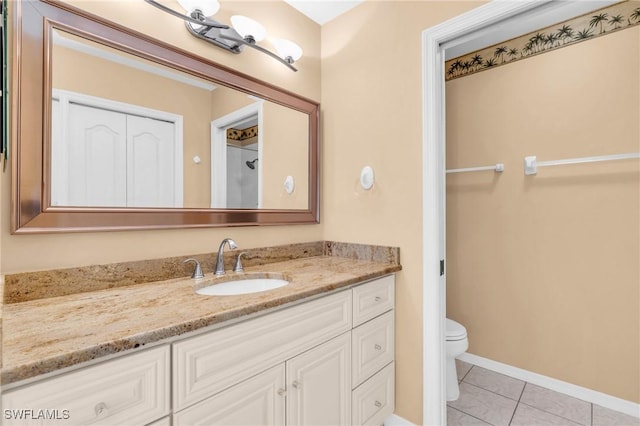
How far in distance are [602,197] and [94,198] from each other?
2602 mm

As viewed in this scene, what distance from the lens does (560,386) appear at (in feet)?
6.42

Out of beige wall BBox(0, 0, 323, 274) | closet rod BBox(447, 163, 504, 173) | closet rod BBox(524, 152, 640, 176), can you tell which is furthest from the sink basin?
closet rod BBox(524, 152, 640, 176)

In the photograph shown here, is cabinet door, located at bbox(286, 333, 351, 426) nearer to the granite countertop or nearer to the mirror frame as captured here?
the granite countertop

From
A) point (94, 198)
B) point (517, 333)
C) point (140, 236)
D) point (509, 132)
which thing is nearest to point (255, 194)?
point (140, 236)

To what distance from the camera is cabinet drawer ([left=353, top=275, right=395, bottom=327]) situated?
136cm

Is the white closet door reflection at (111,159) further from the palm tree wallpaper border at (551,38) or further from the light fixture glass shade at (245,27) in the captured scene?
the palm tree wallpaper border at (551,38)

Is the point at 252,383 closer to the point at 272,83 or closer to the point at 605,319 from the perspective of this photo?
the point at 272,83

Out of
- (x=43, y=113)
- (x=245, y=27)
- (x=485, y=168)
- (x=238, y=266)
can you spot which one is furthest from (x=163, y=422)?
(x=485, y=168)

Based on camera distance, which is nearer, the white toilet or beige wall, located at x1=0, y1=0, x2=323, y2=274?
beige wall, located at x1=0, y1=0, x2=323, y2=274

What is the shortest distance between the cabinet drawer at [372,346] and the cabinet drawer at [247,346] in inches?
6.9

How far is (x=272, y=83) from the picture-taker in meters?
1.74

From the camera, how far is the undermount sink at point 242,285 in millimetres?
1323

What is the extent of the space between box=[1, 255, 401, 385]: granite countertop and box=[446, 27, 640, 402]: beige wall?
1.46m

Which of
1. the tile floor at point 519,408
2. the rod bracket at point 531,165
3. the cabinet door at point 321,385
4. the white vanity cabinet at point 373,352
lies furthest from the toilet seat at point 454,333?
the rod bracket at point 531,165
